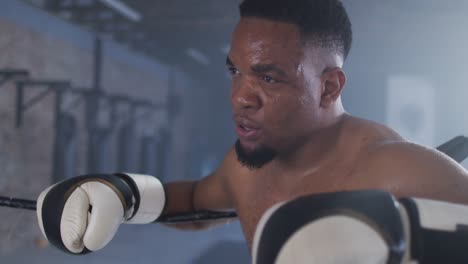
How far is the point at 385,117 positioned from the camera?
9.43 meters

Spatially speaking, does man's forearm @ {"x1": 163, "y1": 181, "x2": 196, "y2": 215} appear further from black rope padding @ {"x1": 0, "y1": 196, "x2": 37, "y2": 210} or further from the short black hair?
the short black hair

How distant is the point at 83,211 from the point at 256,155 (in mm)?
380

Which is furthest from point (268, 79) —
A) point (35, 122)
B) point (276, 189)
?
point (35, 122)

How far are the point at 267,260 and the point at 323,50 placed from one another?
0.51 metres

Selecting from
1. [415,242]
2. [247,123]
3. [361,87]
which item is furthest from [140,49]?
[415,242]

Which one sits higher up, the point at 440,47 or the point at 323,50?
the point at 323,50

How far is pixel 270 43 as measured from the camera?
88cm

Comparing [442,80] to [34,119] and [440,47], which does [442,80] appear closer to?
[440,47]

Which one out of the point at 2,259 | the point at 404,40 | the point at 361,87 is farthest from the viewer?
the point at 361,87

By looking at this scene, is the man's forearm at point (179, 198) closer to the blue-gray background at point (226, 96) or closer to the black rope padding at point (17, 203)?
the black rope padding at point (17, 203)

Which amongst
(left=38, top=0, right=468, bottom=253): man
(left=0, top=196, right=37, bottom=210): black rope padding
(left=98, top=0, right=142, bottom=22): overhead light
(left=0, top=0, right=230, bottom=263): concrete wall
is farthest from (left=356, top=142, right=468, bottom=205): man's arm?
(left=98, top=0, right=142, bottom=22): overhead light

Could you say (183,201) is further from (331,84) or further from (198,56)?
(198,56)

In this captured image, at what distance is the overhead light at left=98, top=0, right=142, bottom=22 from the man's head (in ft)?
12.8

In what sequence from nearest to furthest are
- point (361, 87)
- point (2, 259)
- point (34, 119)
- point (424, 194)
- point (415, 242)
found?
point (415, 242) < point (424, 194) < point (2, 259) < point (34, 119) < point (361, 87)
